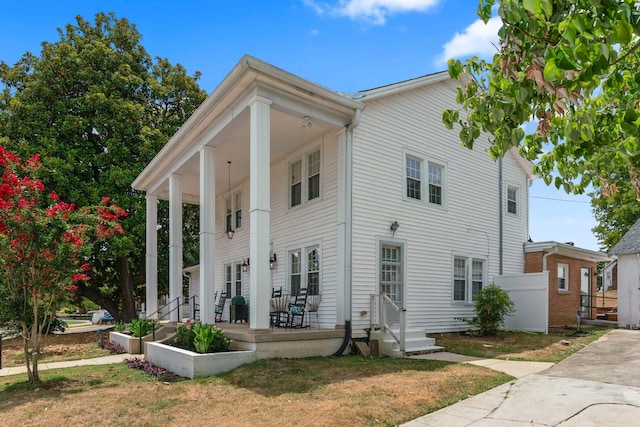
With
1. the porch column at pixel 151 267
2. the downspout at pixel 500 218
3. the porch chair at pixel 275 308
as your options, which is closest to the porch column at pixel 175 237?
the porch column at pixel 151 267

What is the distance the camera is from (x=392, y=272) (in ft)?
39.7

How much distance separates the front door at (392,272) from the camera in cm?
1182

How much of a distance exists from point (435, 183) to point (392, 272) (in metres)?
3.13

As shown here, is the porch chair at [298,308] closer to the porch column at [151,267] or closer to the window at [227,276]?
the window at [227,276]

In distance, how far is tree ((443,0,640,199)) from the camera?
2.46 m

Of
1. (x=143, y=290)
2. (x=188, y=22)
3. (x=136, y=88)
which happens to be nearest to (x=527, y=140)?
(x=188, y=22)

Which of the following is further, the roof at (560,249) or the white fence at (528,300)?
the roof at (560,249)

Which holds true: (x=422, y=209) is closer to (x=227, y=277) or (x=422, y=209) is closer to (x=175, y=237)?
(x=175, y=237)

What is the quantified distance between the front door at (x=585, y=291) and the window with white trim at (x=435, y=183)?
25.4ft

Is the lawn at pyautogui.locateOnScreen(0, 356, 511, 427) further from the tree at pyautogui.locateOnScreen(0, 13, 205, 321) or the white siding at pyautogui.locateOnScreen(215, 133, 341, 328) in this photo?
the tree at pyautogui.locateOnScreen(0, 13, 205, 321)

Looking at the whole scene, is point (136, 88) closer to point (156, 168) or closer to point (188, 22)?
point (156, 168)

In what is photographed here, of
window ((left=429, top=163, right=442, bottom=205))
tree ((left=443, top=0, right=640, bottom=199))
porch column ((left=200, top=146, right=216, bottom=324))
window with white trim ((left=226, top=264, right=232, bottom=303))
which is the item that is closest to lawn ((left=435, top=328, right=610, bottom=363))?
window ((left=429, top=163, right=442, bottom=205))

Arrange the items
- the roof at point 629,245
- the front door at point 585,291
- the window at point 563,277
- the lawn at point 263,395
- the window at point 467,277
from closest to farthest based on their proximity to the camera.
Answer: the lawn at point 263,395 < the window at point 467,277 < the roof at point 629,245 < the window at point 563,277 < the front door at point 585,291

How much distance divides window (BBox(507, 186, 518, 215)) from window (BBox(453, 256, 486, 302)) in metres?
2.62
